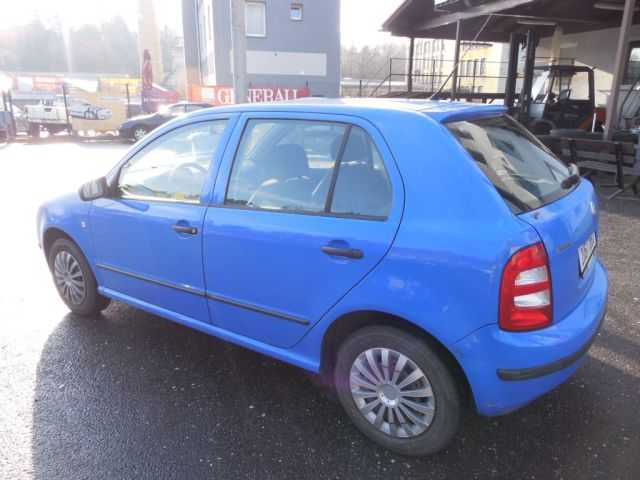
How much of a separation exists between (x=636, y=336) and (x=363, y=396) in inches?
89.3

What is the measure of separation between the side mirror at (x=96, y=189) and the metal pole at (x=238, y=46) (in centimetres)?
495

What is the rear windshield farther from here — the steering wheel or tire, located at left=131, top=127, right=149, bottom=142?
tire, located at left=131, top=127, right=149, bottom=142

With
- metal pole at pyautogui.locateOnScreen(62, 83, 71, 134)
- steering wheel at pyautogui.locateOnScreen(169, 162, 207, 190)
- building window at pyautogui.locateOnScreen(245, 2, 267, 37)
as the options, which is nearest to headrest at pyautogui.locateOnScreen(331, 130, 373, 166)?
steering wheel at pyautogui.locateOnScreen(169, 162, 207, 190)

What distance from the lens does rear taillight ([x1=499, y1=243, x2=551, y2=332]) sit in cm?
207

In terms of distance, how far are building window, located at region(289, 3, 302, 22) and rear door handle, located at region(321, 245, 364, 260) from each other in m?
27.7

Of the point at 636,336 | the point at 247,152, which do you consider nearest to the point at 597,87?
the point at 636,336

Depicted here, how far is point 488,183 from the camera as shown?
7.17 ft

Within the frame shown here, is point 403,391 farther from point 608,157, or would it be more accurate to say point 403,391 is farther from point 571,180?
point 608,157

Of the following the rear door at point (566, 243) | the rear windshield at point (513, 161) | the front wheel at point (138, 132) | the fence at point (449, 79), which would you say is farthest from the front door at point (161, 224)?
the front wheel at point (138, 132)

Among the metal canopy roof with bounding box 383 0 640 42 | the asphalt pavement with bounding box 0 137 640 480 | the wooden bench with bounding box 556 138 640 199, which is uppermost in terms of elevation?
the metal canopy roof with bounding box 383 0 640 42

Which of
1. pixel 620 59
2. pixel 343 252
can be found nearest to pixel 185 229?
pixel 343 252

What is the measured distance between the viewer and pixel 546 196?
2.46m

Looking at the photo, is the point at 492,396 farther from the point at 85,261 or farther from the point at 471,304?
the point at 85,261

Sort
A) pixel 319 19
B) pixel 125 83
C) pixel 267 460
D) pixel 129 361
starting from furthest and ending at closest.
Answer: pixel 319 19, pixel 125 83, pixel 129 361, pixel 267 460
